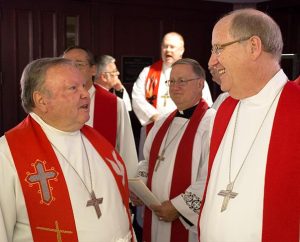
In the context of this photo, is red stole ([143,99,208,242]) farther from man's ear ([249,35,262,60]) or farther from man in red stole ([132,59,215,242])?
man's ear ([249,35,262,60])

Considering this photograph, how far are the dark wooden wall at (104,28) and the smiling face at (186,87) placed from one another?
3.50 metres

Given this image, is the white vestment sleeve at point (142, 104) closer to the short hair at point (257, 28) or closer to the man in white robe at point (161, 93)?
the man in white robe at point (161, 93)

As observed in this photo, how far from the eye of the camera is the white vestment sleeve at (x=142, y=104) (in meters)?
6.06

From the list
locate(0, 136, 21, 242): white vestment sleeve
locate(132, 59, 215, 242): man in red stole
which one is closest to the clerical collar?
locate(132, 59, 215, 242): man in red stole

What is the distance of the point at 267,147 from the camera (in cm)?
211

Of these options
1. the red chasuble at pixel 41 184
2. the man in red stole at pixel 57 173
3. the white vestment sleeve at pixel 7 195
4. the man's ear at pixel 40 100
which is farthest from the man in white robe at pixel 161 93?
the white vestment sleeve at pixel 7 195

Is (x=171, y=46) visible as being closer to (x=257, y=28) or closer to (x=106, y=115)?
(x=106, y=115)

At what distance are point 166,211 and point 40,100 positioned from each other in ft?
4.39

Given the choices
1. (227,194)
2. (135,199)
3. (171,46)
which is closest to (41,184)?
(227,194)

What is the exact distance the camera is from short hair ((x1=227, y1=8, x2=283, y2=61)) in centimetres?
208

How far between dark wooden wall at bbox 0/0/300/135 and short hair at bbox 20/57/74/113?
4.10 metres

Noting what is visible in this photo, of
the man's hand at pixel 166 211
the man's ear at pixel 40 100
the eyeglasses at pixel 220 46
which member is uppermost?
the eyeglasses at pixel 220 46

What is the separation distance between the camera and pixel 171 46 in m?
5.83

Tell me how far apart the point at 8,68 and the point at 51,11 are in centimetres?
105
